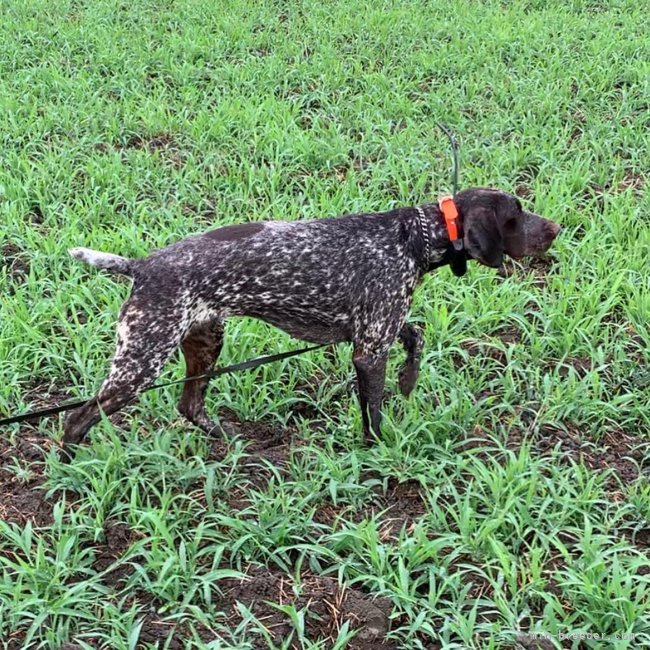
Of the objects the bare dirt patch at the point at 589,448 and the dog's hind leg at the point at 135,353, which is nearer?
the dog's hind leg at the point at 135,353

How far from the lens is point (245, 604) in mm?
2934

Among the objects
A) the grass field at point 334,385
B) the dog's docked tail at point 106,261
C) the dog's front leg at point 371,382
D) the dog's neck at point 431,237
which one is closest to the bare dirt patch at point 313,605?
the grass field at point 334,385

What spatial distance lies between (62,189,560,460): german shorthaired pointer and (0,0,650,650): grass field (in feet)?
0.96

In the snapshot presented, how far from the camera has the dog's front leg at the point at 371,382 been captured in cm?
366

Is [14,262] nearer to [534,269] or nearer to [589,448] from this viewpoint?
[534,269]

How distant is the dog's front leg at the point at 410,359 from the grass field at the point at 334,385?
138 millimetres

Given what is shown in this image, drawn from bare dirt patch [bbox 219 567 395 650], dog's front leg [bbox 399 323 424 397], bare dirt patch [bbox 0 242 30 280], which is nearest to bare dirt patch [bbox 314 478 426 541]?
bare dirt patch [bbox 219 567 395 650]

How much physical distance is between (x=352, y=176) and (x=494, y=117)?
1.83 meters

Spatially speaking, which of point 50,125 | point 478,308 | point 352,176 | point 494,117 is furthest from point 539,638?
point 50,125

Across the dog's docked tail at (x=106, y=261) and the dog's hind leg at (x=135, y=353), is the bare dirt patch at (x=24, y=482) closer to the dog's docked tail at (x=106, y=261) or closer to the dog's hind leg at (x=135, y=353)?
the dog's hind leg at (x=135, y=353)

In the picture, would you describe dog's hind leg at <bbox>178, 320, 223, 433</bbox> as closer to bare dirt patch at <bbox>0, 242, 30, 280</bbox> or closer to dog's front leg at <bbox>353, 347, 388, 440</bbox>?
dog's front leg at <bbox>353, 347, 388, 440</bbox>

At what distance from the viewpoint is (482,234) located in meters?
3.56

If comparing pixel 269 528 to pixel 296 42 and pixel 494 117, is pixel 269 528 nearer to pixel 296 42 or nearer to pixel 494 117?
pixel 494 117

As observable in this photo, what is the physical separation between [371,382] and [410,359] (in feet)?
1.30
